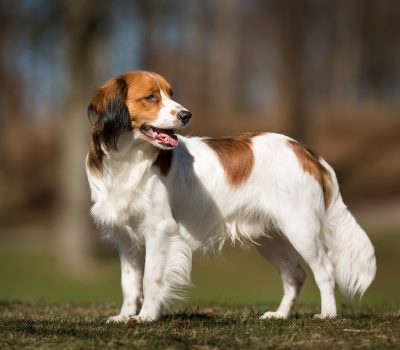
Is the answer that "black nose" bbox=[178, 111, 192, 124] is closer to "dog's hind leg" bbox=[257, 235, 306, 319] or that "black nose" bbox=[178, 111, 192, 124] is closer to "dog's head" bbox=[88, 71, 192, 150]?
"dog's head" bbox=[88, 71, 192, 150]

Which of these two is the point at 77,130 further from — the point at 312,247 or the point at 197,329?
the point at 197,329

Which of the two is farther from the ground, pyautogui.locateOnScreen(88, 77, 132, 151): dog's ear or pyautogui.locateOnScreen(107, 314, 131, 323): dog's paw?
pyautogui.locateOnScreen(88, 77, 132, 151): dog's ear

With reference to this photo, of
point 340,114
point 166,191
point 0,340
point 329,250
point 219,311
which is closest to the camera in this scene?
point 0,340

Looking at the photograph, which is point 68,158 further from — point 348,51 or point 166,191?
point 348,51

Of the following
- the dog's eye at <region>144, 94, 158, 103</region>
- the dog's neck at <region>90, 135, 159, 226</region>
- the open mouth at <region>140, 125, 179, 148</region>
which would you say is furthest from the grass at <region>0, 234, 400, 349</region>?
the dog's eye at <region>144, 94, 158, 103</region>

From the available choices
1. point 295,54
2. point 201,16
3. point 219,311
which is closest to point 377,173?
point 295,54

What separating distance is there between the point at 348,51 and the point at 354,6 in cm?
279

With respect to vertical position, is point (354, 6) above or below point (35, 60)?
above

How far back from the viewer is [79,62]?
2108 centimetres

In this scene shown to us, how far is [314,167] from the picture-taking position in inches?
287

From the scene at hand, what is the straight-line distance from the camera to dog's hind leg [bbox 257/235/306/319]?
7.52 meters

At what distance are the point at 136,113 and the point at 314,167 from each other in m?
1.83

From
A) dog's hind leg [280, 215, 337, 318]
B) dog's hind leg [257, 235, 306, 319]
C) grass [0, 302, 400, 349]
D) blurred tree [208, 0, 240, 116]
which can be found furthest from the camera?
blurred tree [208, 0, 240, 116]

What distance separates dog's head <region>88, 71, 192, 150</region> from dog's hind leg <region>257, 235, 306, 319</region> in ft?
5.66
